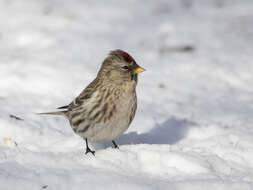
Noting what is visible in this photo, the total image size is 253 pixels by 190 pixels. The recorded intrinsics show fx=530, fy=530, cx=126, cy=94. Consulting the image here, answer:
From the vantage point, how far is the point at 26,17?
8.30 m

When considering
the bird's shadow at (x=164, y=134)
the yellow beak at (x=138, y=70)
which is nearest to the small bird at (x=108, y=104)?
the yellow beak at (x=138, y=70)

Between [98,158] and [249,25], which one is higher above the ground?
[249,25]

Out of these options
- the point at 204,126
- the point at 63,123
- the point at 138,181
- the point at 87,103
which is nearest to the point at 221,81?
the point at 204,126

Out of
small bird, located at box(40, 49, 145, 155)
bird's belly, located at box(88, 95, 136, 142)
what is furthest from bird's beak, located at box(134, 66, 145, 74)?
bird's belly, located at box(88, 95, 136, 142)

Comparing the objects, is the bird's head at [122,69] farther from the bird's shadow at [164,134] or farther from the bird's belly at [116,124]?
the bird's shadow at [164,134]

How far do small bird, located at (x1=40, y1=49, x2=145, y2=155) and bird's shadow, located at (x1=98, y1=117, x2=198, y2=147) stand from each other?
0.62 m

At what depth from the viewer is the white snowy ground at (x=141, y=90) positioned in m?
4.05

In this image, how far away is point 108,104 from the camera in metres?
4.61

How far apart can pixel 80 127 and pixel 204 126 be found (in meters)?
1.60

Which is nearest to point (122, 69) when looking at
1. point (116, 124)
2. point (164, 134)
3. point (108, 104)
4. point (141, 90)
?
point (108, 104)

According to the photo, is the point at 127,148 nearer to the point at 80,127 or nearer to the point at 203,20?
the point at 80,127

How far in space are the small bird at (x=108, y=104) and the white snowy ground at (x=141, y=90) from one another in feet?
0.69

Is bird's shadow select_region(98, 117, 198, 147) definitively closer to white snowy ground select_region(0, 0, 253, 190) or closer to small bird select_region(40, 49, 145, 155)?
white snowy ground select_region(0, 0, 253, 190)

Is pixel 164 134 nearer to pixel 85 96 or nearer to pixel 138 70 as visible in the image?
pixel 138 70
